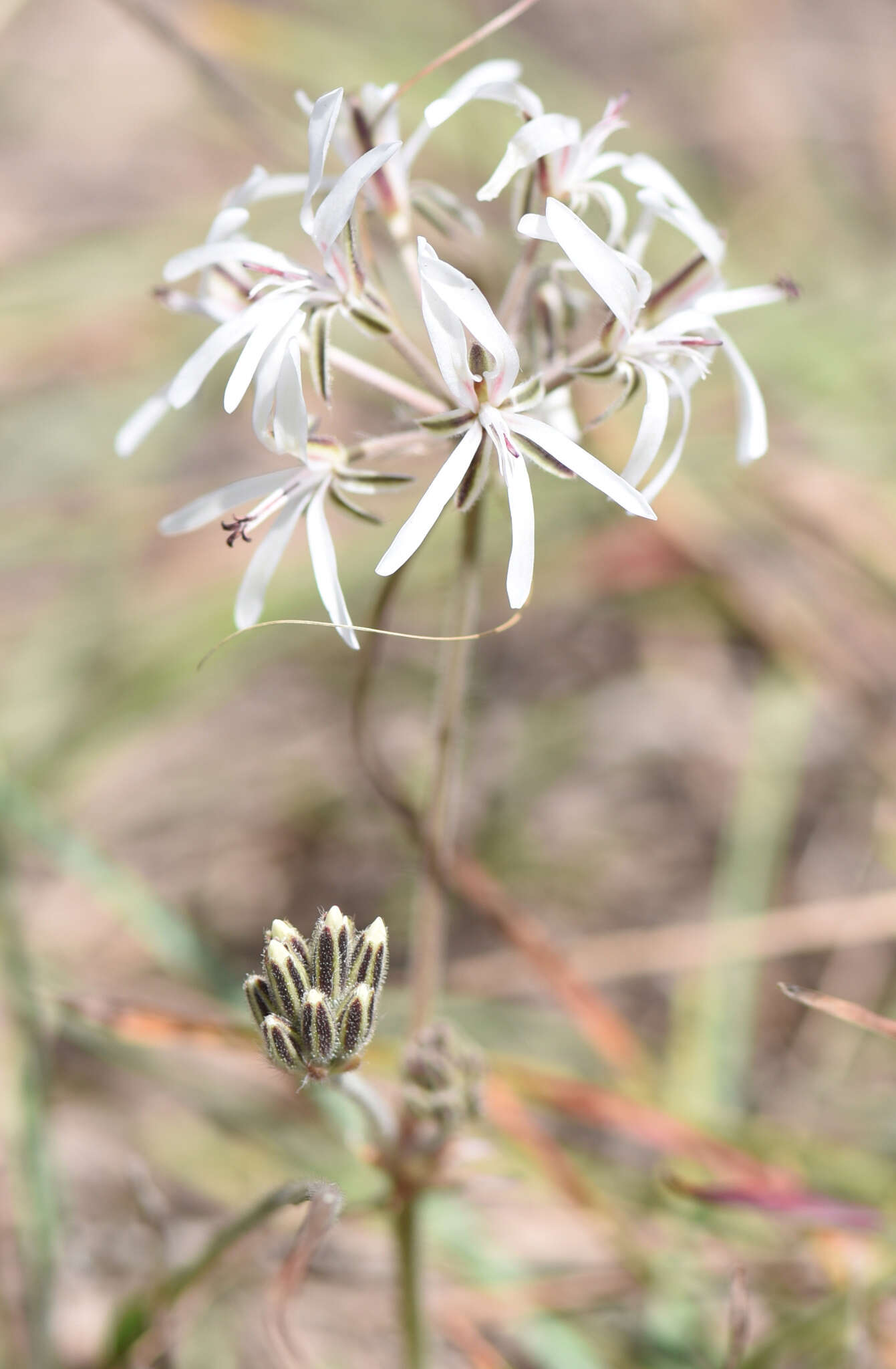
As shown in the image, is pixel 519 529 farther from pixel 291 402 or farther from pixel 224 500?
pixel 224 500

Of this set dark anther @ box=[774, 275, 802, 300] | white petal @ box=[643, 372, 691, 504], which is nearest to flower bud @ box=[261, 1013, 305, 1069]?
white petal @ box=[643, 372, 691, 504]

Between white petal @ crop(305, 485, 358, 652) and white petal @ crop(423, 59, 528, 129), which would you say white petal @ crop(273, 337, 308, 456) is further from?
white petal @ crop(423, 59, 528, 129)

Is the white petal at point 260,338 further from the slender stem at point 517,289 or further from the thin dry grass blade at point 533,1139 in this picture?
the thin dry grass blade at point 533,1139

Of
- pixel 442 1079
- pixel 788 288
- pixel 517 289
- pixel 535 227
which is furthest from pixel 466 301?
pixel 442 1079

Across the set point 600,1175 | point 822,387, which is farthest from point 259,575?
point 822,387

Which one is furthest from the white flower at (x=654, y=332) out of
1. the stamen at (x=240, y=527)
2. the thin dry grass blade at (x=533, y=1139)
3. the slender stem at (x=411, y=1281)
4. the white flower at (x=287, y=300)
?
the thin dry grass blade at (x=533, y=1139)

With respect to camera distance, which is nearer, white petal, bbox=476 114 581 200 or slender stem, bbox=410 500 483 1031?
white petal, bbox=476 114 581 200
